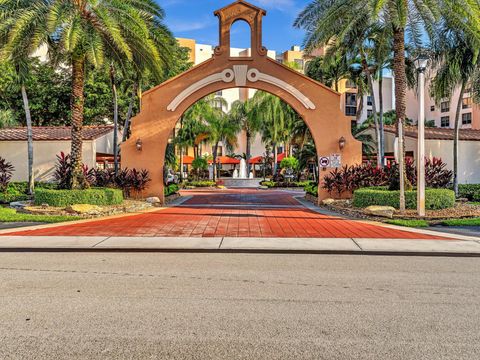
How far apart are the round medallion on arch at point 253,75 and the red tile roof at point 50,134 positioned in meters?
11.0

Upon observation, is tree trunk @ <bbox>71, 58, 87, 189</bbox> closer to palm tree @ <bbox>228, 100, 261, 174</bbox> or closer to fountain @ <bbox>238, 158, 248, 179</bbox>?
palm tree @ <bbox>228, 100, 261, 174</bbox>

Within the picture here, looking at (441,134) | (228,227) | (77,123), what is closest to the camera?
(228,227)

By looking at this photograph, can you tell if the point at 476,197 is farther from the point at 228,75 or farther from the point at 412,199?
the point at 228,75


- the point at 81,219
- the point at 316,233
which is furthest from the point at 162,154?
the point at 316,233

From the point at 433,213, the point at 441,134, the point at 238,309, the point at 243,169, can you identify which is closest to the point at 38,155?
the point at 433,213

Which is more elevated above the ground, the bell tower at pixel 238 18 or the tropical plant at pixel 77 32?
the bell tower at pixel 238 18

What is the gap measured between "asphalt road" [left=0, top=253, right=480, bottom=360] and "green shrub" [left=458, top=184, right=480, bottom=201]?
17553 millimetres

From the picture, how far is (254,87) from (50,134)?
14.5m

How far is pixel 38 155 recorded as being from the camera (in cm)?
2602

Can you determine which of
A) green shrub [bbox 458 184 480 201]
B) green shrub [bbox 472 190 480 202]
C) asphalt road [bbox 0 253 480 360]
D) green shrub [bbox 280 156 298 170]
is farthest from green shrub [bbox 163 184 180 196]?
green shrub [bbox 280 156 298 170]

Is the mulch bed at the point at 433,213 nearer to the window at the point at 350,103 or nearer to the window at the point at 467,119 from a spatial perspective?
the window at the point at 467,119

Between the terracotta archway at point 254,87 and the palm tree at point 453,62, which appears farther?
the palm tree at point 453,62

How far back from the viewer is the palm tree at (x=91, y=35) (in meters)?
15.2

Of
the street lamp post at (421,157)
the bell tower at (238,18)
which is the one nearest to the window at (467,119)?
the bell tower at (238,18)
